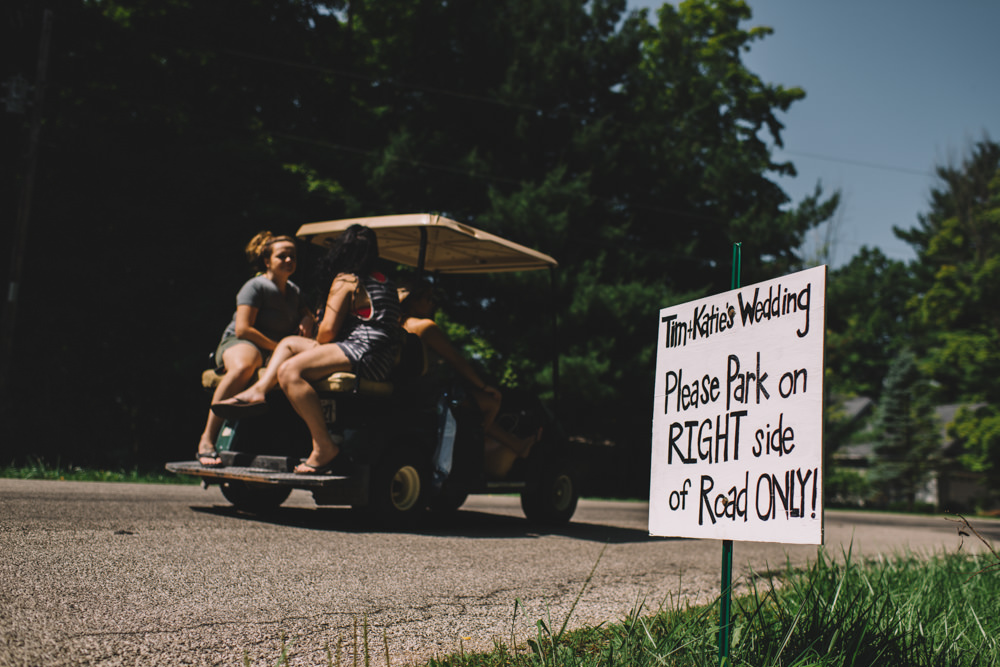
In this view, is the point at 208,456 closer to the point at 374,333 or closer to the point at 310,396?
the point at 310,396

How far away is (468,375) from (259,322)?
1.61 meters

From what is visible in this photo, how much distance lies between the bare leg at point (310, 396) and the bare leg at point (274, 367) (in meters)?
0.12

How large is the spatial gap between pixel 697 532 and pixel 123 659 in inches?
69.4

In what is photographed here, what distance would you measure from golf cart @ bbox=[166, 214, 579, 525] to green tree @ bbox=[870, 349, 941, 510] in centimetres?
4018

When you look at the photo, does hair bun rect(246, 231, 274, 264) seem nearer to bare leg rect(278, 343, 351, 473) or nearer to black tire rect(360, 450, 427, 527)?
bare leg rect(278, 343, 351, 473)

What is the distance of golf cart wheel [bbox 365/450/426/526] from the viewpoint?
5.46 meters

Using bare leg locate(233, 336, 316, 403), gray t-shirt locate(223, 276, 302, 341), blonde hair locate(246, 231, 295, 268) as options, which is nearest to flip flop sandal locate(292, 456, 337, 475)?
bare leg locate(233, 336, 316, 403)

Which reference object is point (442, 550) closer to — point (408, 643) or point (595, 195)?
point (408, 643)

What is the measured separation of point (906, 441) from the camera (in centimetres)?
4312

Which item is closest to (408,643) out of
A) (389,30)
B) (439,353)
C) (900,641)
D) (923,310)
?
(900,641)

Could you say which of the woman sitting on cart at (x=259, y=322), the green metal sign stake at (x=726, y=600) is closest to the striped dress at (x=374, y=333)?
the woman sitting on cart at (x=259, y=322)

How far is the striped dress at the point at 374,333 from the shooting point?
554cm

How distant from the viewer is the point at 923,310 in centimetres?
3238

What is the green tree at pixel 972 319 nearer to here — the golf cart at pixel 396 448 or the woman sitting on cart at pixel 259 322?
the golf cart at pixel 396 448
